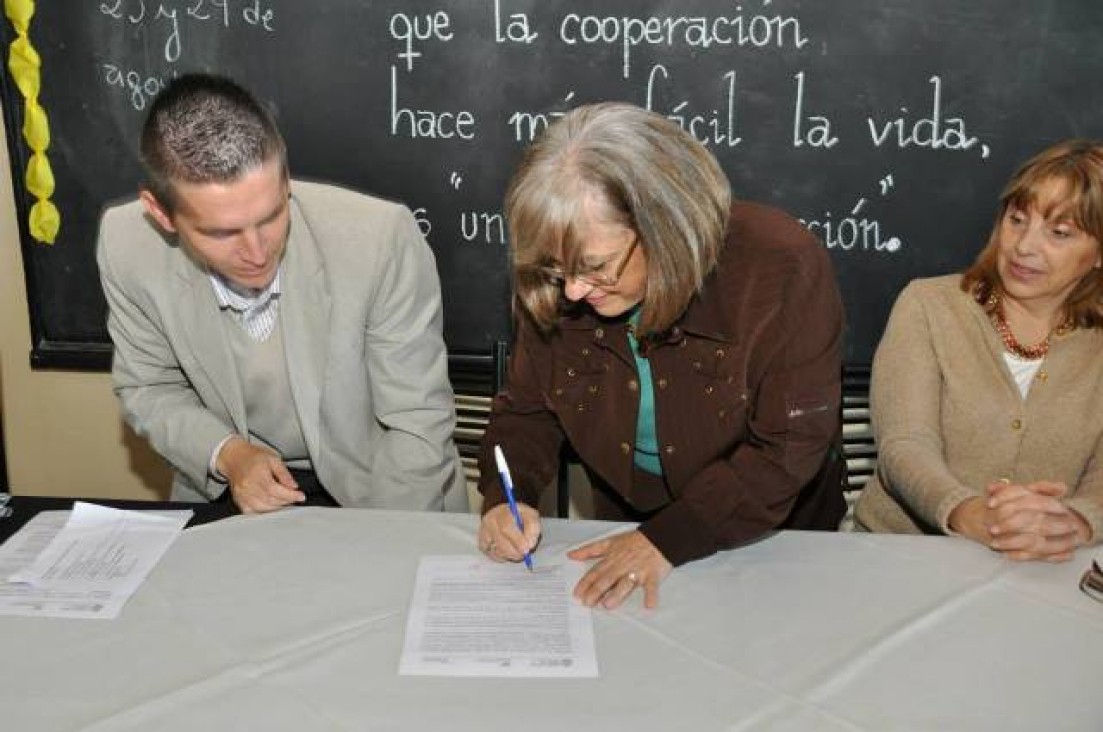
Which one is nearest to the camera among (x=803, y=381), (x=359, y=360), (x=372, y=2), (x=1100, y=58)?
(x=803, y=381)

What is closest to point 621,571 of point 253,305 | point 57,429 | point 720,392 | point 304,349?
point 720,392

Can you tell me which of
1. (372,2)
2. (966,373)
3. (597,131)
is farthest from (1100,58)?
(372,2)

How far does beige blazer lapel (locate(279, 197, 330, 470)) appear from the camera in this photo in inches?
83.4

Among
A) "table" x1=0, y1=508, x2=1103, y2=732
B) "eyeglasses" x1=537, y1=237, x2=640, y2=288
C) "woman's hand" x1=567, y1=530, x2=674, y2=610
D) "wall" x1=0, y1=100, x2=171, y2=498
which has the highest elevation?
"eyeglasses" x1=537, y1=237, x2=640, y2=288

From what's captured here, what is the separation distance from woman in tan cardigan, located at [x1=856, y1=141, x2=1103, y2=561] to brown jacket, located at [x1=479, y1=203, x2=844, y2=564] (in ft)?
1.48

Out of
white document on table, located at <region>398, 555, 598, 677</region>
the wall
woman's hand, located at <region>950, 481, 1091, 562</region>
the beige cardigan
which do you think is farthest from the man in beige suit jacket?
the wall

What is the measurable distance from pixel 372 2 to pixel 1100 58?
191cm

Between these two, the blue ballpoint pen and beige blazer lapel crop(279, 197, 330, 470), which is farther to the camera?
beige blazer lapel crop(279, 197, 330, 470)

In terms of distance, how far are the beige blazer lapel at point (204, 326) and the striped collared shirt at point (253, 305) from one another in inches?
0.8

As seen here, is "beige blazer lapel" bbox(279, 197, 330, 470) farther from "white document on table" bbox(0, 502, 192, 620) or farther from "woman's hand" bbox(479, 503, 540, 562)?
"woman's hand" bbox(479, 503, 540, 562)

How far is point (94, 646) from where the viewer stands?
147 centimetres

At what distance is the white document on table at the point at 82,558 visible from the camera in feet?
5.17

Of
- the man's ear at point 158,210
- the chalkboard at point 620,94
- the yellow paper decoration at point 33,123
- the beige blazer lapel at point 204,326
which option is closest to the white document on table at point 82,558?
the beige blazer lapel at point 204,326

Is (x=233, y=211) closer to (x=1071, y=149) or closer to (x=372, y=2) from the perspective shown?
(x=372, y=2)
